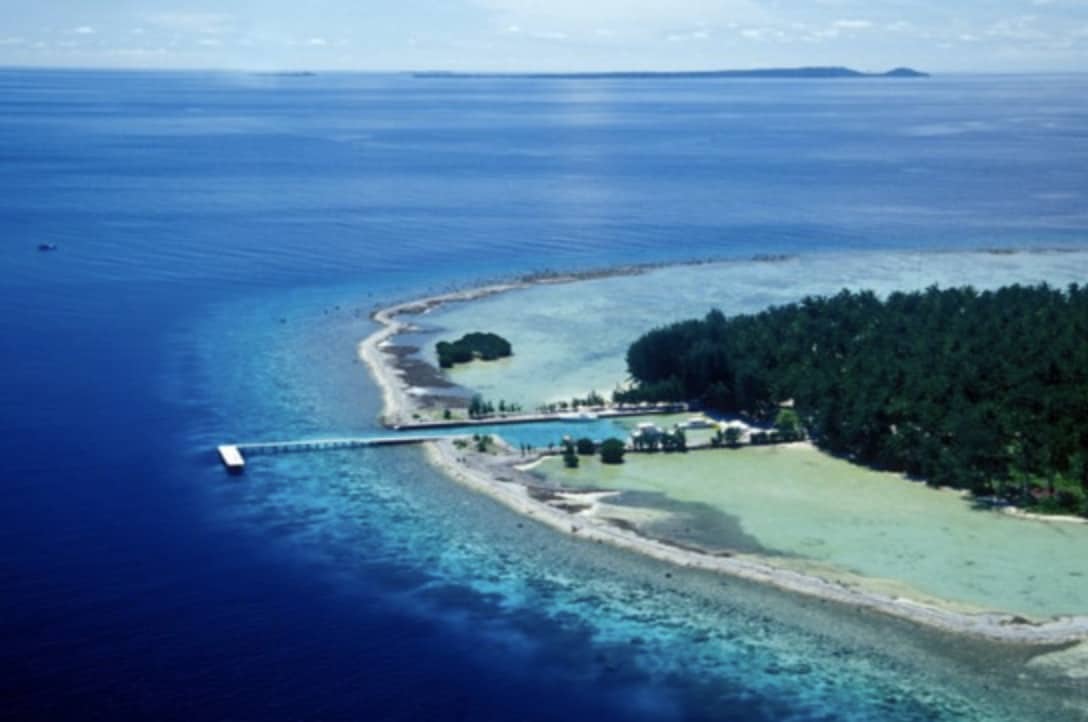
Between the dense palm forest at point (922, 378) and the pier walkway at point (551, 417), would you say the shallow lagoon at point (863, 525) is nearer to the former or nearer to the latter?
the dense palm forest at point (922, 378)

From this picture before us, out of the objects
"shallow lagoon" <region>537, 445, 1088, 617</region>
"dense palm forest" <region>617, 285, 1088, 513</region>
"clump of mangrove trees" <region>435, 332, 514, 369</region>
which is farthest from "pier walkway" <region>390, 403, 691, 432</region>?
"clump of mangrove trees" <region>435, 332, 514, 369</region>

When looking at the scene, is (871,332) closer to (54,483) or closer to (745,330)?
(745,330)

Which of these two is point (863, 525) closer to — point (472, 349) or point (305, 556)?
point (305, 556)

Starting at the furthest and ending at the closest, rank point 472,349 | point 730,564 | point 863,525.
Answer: point 472,349 < point 863,525 < point 730,564

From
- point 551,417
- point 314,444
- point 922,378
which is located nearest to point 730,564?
point 922,378

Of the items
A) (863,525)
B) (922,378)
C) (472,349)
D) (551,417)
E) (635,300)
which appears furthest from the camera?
(635,300)

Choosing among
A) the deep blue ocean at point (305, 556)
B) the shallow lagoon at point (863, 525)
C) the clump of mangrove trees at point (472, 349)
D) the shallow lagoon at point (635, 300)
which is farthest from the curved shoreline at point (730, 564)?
the shallow lagoon at point (635, 300)
